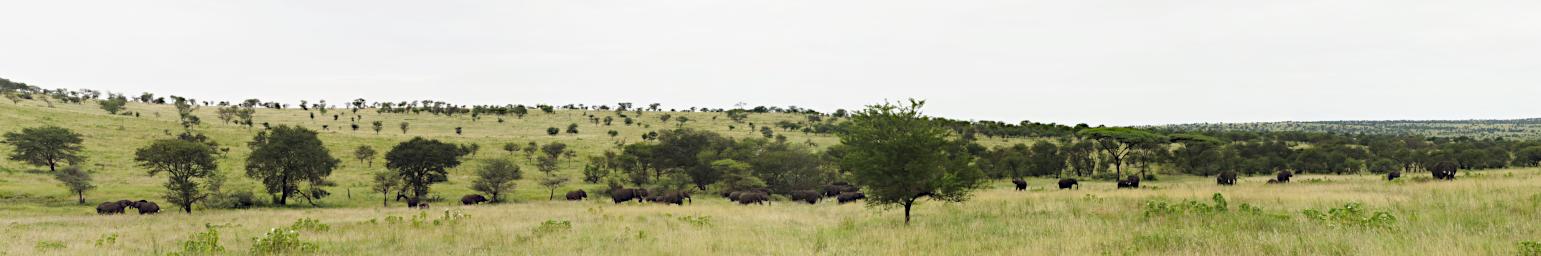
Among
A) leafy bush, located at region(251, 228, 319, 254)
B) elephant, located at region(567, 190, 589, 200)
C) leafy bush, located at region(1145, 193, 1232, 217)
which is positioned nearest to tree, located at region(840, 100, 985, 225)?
leafy bush, located at region(1145, 193, 1232, 217)

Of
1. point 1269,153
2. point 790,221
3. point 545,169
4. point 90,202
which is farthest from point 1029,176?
point 90,202

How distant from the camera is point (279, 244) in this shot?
1438 centimetres

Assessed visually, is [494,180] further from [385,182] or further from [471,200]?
[385,182]

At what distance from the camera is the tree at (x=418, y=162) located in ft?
158

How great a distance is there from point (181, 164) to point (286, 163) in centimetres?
539

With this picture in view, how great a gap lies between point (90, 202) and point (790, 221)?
144 ft

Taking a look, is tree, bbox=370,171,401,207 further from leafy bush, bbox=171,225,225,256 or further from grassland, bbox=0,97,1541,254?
leafy bush, bbox=171,225,225,256

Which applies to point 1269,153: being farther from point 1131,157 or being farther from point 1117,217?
point 1117,217

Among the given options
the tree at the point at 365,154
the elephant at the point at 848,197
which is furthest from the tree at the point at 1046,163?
the tree at the point at 365,154

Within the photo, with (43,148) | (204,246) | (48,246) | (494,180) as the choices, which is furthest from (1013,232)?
(43,148)

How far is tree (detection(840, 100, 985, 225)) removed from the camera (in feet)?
62.0

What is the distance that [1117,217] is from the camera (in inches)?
663

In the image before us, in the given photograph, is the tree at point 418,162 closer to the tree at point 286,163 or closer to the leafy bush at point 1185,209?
the tree at point 286,163

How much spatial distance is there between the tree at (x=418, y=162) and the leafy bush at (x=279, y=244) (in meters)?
35.0
